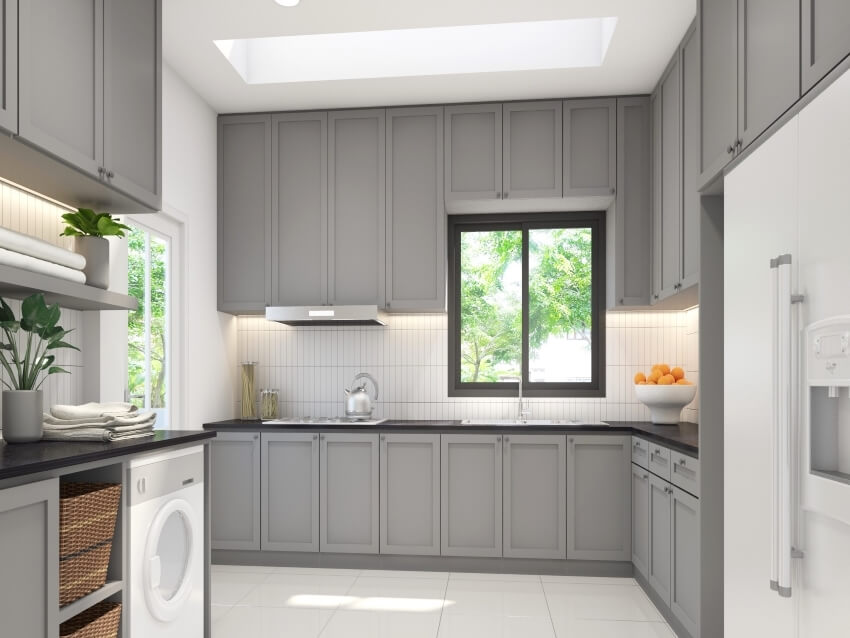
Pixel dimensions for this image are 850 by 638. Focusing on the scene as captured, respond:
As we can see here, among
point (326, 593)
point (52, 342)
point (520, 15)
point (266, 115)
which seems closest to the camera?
point (52, 342)

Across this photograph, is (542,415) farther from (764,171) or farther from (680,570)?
(764,171)

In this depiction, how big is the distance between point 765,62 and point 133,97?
2.31 m

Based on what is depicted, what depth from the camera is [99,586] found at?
6.97 ft

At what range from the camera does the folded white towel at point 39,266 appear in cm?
204

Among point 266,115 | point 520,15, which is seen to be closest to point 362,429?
point 266,115

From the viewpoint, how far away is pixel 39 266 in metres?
2.22

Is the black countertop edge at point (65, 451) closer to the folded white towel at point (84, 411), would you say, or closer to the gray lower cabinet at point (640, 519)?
the folded white towel at point (84, 411)

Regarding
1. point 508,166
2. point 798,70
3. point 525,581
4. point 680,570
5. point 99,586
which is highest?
point 508,166

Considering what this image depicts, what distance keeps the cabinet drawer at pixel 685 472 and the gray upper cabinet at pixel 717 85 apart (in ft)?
3.83

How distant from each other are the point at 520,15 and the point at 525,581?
315cm

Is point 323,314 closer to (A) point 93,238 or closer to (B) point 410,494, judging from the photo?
(B) point 410,494

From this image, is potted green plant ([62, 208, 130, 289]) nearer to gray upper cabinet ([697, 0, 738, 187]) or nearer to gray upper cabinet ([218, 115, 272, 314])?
gray upper cabinet ([218, 115, 272, 314])

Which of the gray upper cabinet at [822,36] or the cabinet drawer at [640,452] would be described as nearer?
the gray upper cabinet at [822,36]

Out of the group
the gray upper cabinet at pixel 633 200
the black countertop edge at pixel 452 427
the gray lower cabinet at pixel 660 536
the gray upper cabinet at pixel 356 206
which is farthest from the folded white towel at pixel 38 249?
the gray upper cabinet at pixel 633 200
